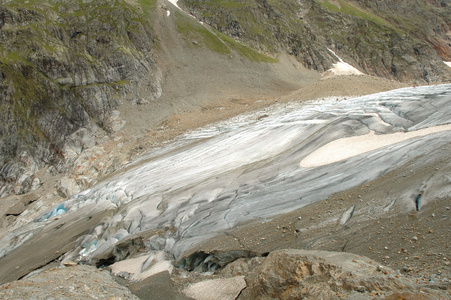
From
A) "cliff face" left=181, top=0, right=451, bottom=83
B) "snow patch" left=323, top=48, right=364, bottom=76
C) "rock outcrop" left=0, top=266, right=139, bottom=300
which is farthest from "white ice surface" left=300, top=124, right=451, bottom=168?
"cliff face" left=181, top=0, right=451, bottom=83

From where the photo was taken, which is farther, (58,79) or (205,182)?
(58,79)

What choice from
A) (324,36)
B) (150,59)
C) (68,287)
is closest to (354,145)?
(68,287)

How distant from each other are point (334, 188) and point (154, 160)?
1557cm

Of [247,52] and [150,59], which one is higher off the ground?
[150,59]

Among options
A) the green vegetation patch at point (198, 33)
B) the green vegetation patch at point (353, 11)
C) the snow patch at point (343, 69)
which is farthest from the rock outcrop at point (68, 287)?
the green vegetation patch at point (353, 11)

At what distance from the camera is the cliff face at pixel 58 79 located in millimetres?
40062

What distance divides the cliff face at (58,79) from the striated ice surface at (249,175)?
80.7 ft

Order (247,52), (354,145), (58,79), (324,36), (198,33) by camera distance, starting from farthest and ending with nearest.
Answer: (324,36) → (198,33) → (247,52) → (58,79) → (354,145)

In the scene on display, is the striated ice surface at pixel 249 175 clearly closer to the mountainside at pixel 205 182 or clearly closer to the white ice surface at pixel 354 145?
the mountainside at pixel 205 182

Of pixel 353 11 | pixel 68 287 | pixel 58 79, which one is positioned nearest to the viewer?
pixel 68 287

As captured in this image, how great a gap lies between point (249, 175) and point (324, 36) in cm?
8050

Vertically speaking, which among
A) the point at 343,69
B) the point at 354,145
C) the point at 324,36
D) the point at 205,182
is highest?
the point at 324,36

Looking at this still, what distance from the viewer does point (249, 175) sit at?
1519cm

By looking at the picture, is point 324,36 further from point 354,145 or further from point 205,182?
point 205,182
